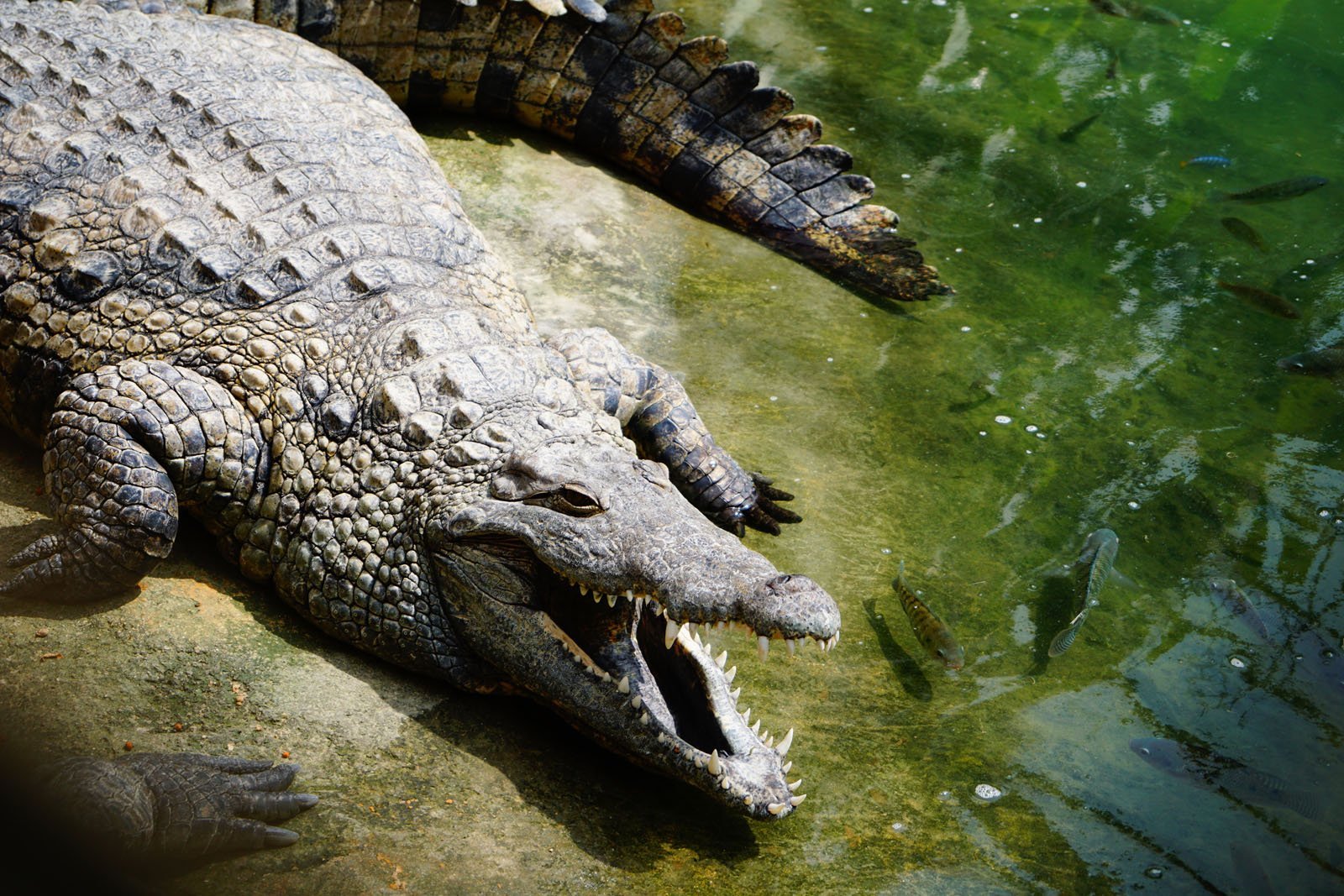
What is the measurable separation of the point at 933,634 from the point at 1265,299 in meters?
3.59

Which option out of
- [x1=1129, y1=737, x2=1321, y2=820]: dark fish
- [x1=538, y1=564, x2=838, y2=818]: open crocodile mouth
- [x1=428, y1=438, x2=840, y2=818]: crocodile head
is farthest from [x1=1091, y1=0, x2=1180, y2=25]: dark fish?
[x1=538, y1=564, x2=838, y2=818]: open crocodile mouth

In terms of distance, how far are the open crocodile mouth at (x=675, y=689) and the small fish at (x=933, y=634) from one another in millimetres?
719

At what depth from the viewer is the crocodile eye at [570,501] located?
10.8 ft

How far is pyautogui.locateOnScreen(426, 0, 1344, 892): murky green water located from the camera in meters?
3.44

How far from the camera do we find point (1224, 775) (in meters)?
3.68

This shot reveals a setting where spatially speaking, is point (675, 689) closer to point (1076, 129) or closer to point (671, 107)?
point (671, 107)

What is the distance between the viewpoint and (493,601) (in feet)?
11.1

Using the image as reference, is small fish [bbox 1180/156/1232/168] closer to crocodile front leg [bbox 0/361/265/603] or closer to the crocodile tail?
the crocodile tail

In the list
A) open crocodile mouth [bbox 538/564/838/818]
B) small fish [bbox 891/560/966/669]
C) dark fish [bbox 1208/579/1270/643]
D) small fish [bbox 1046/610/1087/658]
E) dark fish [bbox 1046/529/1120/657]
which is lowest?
open crocodile mouth [bbox 538/564/838/818]

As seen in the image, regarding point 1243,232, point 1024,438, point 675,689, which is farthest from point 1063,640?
point 1243,232

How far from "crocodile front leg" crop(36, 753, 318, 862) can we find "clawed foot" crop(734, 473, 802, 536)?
2.06 m

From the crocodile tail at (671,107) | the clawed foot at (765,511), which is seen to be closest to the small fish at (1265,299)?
the crocodile tail at (671,107)

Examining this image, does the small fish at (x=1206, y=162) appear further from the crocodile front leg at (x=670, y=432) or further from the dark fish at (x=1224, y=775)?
the dark fish at (x=1224, y=775)

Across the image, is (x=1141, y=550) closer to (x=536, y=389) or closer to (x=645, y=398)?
(x=645, y=398)
